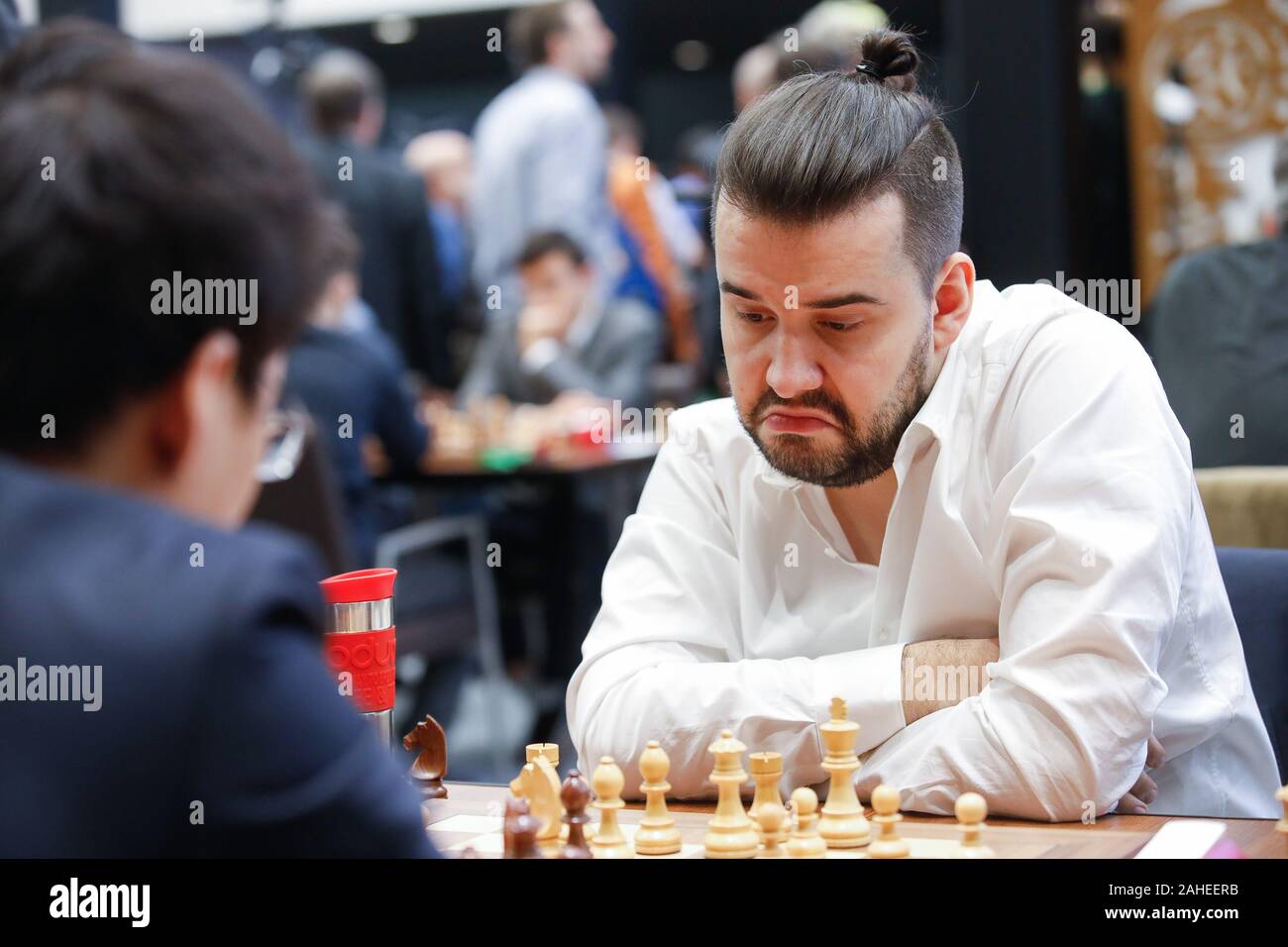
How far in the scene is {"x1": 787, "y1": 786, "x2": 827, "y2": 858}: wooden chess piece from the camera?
4.56 feet

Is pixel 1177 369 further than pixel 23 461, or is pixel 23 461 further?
pixel 1177 369

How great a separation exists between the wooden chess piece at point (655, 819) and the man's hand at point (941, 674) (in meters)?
0.36

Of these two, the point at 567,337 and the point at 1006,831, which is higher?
the point at 567,337

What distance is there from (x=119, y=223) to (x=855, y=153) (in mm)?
1055

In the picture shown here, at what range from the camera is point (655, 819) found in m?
1.49

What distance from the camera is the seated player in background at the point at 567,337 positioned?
5.72 m

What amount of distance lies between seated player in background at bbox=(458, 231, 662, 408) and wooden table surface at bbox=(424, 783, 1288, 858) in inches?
159

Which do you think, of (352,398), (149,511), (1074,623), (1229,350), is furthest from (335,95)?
(149,511)

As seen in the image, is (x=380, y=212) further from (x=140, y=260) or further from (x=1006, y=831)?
(x=140, y=260)

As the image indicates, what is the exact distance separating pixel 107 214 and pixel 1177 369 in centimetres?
301

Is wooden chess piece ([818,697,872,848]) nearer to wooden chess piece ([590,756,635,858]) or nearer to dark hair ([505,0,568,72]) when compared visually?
wooden chess piece ([590,756,635,858])

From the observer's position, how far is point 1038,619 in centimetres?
167
